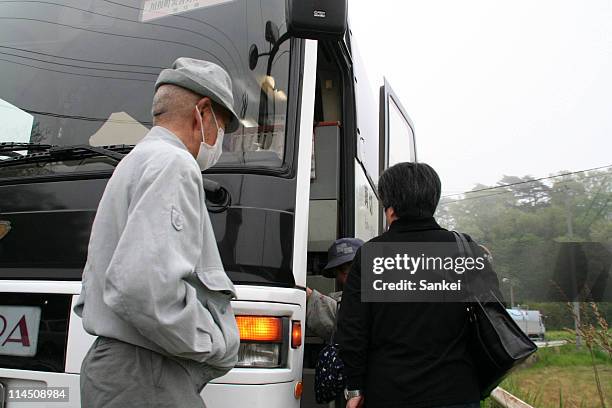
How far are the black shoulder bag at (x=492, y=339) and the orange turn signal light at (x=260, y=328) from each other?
0.75 m

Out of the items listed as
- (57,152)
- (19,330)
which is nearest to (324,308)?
(19,330)

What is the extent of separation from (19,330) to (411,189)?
1.69 metres

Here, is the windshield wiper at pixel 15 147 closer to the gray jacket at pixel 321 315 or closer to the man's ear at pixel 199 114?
the man's ear at pixel 199 114

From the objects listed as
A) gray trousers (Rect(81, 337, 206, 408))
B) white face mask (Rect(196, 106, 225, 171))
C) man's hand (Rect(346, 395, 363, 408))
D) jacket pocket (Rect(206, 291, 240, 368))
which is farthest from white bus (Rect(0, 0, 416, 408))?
gray trousers (Rect(81, 337, 206, 408))

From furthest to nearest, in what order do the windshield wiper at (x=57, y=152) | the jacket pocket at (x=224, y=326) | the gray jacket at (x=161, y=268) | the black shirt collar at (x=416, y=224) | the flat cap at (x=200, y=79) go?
the windshield wiper at (x=57, y=152), the black shirt collar at (x=416, y=224), the flat cap at (x=200, y=79), the jacket pocket at (x=224, y=326), the gray jacket at (x=161, y=268)

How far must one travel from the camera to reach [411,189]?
2.03m

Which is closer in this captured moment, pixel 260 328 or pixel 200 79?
pixel 200 79

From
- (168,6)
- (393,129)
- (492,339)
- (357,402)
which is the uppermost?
(168,6)

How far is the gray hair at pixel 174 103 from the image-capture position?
4.67ft

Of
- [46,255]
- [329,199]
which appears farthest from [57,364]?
[329,199]

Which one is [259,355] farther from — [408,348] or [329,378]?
[408,348]

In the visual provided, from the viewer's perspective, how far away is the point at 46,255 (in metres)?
1.99

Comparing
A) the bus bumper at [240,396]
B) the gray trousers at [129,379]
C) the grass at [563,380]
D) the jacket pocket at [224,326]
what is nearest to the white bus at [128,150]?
the bus bumper at [240,396]

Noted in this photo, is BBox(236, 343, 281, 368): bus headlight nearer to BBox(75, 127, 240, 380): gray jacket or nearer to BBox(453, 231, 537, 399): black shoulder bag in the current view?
BBox(75, 127, 240, 380): gray jacket
